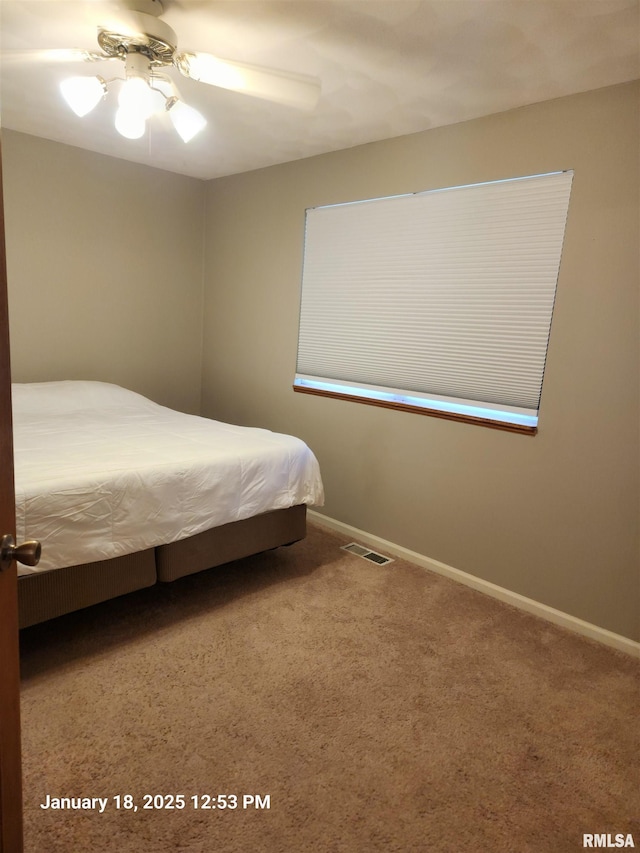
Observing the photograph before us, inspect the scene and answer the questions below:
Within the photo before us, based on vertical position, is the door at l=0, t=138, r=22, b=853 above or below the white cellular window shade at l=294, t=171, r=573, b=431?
below

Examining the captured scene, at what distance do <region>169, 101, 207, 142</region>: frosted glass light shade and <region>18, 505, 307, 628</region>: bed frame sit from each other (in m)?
1.76

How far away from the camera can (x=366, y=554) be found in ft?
10.6

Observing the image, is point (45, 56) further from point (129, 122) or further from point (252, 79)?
point (252, 79)

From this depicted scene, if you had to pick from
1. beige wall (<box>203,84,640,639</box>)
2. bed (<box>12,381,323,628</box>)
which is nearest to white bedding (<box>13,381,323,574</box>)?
bed (<box>12,381,323,628</box>)

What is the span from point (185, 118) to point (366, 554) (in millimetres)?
2414

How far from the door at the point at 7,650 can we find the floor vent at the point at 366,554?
2.26 metres

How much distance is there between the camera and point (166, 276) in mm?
4180

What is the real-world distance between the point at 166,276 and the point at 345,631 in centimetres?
303

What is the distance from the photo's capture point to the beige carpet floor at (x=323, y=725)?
1.46 metres


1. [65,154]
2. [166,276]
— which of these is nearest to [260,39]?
[65,154]

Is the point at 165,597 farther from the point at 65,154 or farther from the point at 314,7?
the point at 65,154

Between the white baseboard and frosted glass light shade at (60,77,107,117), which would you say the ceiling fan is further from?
the white baseboard

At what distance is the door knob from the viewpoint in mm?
956

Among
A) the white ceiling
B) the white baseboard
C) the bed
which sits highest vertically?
the white ceiling
